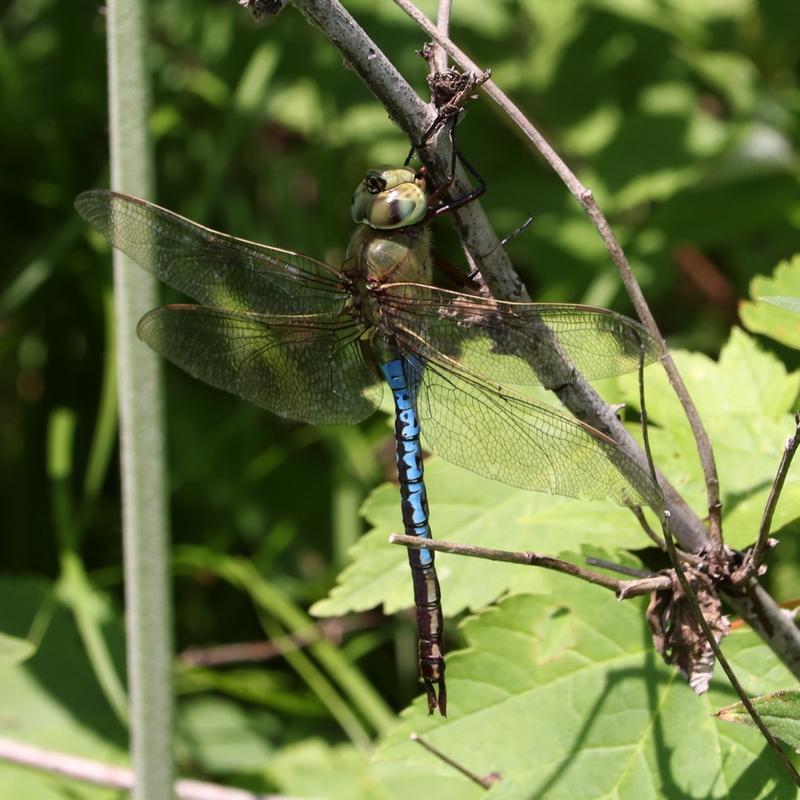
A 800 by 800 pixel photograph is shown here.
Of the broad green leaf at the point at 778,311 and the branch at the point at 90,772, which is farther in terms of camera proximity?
the branch at the point at 90,772

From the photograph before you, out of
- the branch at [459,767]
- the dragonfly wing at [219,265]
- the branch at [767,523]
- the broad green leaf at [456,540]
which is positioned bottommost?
the branch at [459,767]

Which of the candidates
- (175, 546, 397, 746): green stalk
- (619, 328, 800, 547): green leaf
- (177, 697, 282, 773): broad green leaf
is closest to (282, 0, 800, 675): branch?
(619, 328, 800, 547): green leaf

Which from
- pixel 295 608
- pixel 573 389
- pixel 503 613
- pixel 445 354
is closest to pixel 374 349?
pixel 445 354

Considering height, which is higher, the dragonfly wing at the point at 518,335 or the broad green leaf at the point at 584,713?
the dragonfly wing at the point at 518,335

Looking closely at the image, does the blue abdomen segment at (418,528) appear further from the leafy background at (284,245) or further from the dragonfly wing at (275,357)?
the leafy background at (284,245)

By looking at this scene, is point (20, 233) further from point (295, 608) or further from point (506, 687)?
point (506, 687)

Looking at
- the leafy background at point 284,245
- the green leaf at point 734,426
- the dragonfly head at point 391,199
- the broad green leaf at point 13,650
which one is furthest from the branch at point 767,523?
the leafy background at point 284,245

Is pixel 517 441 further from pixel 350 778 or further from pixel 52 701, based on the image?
pixel 52 701
